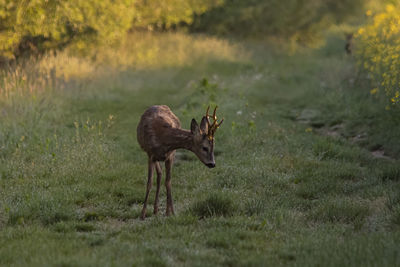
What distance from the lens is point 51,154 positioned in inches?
377

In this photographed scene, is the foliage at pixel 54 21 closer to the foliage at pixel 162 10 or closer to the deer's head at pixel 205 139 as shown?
the foliage at pixel 162 10

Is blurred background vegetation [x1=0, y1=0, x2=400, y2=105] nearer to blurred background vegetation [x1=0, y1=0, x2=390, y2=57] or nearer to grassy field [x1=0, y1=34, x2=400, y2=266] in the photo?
blurred background vegetation [x1=0, y1=0, x2=390, y2=57]

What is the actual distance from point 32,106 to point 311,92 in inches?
391

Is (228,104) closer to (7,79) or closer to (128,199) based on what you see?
(7,79)

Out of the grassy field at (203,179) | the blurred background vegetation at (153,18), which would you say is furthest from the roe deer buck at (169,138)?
the blurred background vegetation at (153,18)

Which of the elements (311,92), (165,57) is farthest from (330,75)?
(165,57)

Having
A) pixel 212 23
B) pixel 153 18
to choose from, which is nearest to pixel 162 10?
pixel 153 18

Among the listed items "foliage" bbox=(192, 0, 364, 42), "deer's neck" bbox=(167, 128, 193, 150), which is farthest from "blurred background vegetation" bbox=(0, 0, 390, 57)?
"deer's neck" bbox=(167, 128, 193, 150)

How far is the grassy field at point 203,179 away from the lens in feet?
18.0

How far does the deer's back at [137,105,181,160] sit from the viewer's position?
262 inches

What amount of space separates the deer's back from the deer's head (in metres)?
0.54

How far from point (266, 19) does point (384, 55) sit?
19638mm

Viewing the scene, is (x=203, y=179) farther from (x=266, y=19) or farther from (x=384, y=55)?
(x=266, y=19)

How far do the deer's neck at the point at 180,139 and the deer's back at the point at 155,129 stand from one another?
4.2 inches
